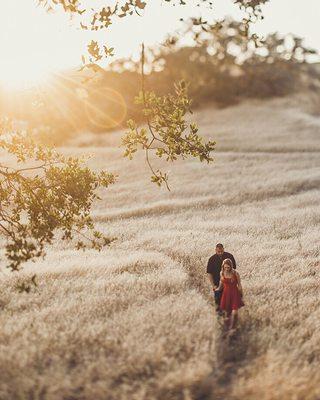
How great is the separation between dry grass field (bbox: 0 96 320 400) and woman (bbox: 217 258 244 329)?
401 mm

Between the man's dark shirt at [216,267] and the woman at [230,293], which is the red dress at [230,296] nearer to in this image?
the woman at [230,293]

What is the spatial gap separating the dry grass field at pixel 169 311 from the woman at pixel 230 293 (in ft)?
1.32

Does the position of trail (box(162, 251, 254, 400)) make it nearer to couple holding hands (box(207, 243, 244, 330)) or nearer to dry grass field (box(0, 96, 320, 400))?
dry grass field (box(0, 96, 320, 400))

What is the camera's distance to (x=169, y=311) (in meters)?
13.3

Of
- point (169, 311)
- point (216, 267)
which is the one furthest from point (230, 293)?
point (169, 311)

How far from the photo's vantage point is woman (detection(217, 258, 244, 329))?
12942 mm

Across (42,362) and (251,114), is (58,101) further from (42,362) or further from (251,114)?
(42,362)

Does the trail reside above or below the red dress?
below

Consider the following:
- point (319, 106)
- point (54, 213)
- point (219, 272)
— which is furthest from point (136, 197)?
point (319, 106)

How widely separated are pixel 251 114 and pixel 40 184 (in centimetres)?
4724

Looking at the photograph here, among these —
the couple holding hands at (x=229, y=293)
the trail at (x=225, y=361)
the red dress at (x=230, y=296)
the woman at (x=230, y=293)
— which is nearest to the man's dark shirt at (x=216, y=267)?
the couple holding hands at (x=229, y=293)

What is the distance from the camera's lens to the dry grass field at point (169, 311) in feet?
34.0

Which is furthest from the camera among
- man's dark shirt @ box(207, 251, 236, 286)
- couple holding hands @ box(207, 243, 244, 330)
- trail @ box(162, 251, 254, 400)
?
man's dark shirt @ box(207, 251, 236, 286)

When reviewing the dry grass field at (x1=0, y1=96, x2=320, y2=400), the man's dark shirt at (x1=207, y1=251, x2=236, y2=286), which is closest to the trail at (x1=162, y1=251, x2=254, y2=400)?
the dry grass field at (x1=0, y1=96, x2=320, y2=400)
